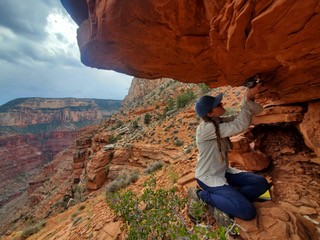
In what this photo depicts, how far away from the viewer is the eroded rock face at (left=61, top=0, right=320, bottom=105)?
2436mm

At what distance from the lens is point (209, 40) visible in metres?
3.83

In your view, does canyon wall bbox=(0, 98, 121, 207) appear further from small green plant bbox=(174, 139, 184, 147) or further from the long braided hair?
the long braided hair

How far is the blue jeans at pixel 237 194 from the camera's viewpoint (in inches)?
122

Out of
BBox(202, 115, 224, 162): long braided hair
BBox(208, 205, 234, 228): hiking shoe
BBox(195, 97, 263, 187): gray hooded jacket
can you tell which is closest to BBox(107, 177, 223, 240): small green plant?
BBox(208, 205, 234, 228): hiking shoe

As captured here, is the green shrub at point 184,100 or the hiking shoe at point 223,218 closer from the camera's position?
the hiking shoe at point 223,218

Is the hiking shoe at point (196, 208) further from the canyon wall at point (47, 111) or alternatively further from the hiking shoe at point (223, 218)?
the canyon wall at point (47, 111)

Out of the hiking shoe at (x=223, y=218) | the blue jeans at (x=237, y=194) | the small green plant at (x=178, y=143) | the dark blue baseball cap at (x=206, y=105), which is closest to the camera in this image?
the blue jeans at (x=237, y=194)

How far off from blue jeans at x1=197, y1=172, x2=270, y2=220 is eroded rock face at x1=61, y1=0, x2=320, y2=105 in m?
1.86

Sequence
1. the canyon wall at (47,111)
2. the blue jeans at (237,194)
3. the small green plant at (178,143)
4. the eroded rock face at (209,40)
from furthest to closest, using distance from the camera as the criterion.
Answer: the canyon wall at (47,111)
the small green plant at (178,143)
the blue jeans at (237,194)
the eroded rock face at (209,40)

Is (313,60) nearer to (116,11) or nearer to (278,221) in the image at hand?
(278,221)

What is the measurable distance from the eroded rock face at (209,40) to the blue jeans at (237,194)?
6.11ft

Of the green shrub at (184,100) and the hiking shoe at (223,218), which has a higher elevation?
the green shrub at (184,100)

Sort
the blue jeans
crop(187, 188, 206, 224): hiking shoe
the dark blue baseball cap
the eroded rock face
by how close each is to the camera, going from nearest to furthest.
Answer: the eroded rock face, the blue jeans, the dark blue baseball cap, crop(187, 188, 206, 224): hiking shoe

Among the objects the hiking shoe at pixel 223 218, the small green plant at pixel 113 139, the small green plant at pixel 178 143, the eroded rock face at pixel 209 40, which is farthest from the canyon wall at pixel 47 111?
the hiking shoe at pixel 223 218
